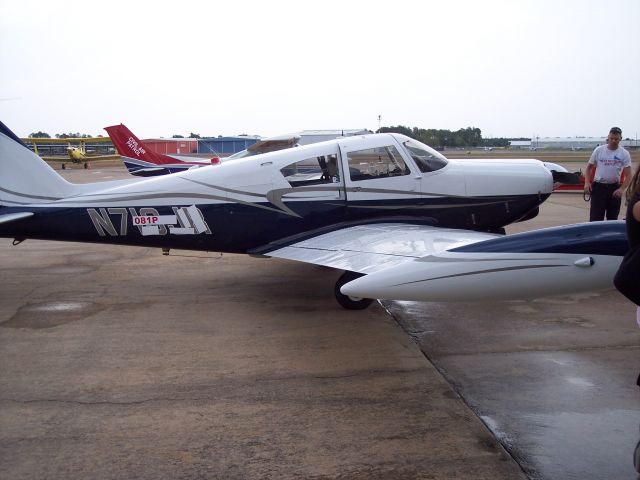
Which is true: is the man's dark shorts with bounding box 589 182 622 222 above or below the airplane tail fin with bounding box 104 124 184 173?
below

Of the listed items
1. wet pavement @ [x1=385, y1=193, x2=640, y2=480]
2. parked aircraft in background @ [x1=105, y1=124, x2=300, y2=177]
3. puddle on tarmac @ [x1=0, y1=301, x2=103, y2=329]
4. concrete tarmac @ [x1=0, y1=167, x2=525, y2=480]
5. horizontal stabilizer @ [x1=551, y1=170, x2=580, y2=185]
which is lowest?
wet pavement @ [x1=385, y1=193, x2=640, y2=480]

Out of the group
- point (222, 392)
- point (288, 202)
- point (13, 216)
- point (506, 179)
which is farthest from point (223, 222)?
point (506, 179)

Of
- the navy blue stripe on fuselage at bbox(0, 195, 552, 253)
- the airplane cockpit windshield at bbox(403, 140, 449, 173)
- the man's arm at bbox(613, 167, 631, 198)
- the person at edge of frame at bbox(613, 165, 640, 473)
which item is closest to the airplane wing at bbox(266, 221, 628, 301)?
the person at edge of frame at bbox(613, 165, 640, 473)

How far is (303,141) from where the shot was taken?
29547 millimetres

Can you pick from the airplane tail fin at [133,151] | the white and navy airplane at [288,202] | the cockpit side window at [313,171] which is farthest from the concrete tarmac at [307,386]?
the airplane tail fin at [133,151]

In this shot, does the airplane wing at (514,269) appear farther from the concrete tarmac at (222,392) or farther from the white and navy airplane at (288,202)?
the white and navy airplane at (288,202)

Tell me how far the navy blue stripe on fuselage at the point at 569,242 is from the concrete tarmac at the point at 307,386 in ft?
3.51

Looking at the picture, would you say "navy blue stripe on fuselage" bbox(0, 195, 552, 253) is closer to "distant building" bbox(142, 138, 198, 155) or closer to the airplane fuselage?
the airplane fuselage

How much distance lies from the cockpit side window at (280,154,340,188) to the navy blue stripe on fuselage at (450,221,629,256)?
3102mm

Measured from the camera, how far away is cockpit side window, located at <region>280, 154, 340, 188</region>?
7402 millimetres

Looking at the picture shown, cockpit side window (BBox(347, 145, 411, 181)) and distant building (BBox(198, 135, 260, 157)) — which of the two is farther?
distant building (BBox(198, 135, 260, 157))

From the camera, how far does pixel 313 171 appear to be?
295 inches

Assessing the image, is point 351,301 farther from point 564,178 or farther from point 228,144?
point 228,144

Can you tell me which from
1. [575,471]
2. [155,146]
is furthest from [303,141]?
[155,146]
